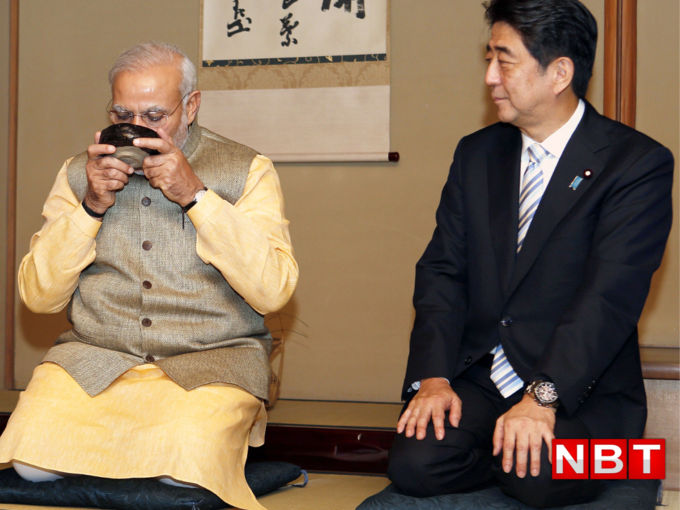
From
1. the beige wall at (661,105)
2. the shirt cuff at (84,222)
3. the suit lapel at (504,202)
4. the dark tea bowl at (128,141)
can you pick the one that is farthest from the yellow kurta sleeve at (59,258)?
the beige wall at (661,105)

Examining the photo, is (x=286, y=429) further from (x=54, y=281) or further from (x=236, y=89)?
(x=236, y=89)

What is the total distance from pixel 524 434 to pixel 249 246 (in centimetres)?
93

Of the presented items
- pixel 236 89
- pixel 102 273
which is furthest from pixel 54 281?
pixel 236 89

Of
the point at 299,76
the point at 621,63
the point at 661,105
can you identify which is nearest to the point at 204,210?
the point at 299,76

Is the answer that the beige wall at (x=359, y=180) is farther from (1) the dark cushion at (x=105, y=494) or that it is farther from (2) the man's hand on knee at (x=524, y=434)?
(2) the man's hand on knee at (x=524, y=434)

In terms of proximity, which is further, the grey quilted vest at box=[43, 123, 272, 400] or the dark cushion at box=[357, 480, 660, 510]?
the grey quilted vest at box=[43, 123, 272, 400]

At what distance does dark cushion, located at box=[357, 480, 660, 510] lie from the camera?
187 centimetres

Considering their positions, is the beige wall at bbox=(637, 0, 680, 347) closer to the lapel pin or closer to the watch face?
the lapel pin

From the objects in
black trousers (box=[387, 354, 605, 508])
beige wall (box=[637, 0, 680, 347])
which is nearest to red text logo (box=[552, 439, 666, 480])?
black trousers (box=[387, 354, 605, 508])

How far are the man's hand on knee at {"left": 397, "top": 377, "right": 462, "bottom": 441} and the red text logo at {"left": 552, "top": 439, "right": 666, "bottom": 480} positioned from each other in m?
0.29

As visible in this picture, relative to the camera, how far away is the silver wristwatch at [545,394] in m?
1.85

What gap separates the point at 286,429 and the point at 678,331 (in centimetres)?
187

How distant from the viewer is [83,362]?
220 centimetres

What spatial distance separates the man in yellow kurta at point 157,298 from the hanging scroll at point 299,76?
1.38 meters
